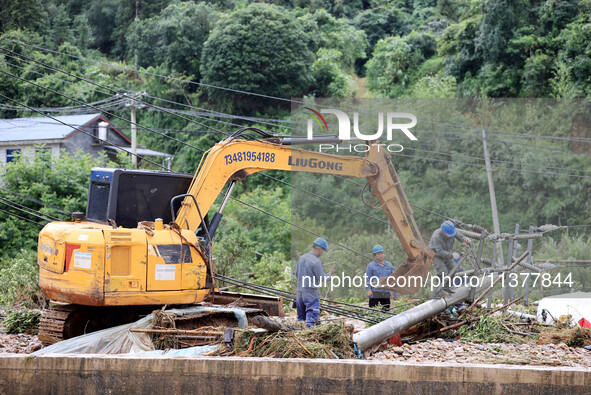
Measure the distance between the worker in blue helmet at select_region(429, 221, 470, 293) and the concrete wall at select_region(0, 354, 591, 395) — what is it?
473 cm

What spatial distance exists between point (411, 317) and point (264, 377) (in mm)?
3862

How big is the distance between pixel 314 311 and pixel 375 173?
2778mm

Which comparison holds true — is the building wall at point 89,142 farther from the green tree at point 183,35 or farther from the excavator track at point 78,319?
the excavator track at point 78,319

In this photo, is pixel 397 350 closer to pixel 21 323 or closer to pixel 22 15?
pixel 21 323

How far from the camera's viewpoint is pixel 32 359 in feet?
18.4

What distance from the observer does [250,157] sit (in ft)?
32.0

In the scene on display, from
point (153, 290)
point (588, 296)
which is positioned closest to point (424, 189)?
point (588, 296)

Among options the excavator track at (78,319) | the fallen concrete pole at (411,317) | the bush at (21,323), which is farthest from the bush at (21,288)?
the fallen concrete pole at (411,317)

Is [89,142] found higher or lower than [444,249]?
higher

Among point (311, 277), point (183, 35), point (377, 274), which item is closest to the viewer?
point (311, 277)

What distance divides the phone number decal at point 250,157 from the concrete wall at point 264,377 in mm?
4414

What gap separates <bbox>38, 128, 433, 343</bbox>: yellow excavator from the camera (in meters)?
8.05

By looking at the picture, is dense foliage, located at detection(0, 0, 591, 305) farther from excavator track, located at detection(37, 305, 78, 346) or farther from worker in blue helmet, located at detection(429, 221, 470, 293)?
worker in blue helmet, located at detection(429, 221, 470, 293)

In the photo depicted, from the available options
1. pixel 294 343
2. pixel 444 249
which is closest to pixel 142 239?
pixel 294 343
